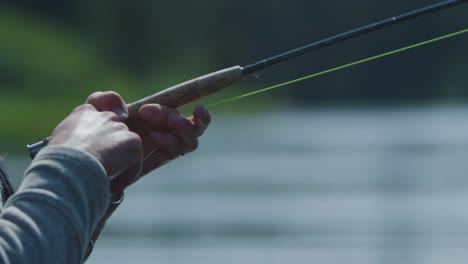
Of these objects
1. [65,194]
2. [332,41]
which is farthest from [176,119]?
[65,194]

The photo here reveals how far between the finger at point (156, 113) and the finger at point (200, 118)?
34 mm

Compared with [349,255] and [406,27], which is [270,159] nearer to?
[349,255]

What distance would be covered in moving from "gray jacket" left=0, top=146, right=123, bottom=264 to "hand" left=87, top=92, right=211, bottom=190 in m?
0.43

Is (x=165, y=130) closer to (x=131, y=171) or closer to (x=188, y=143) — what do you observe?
(x=188, y=143)

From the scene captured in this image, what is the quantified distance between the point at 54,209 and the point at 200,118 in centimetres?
58

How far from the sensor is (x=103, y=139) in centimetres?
180

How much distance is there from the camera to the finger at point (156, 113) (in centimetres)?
216

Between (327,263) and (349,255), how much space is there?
15 centimetres

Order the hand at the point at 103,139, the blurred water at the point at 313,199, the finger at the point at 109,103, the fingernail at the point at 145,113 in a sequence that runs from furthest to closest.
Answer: the blurred water at the point at 313,199 → the fingernail at the point at 145,113 → the finger at the point at 109,103 → the hand at the point at 103,139

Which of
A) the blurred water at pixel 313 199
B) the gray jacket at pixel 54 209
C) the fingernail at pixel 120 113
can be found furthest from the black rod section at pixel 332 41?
the blurred water at pixel 313 199

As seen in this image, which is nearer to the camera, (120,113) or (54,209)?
(54,209)

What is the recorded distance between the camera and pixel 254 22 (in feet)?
50.5

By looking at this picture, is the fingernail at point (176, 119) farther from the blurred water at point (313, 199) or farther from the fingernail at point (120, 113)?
the blurred water at point (313, 199)

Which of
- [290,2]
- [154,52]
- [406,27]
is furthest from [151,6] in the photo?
[406,27]
